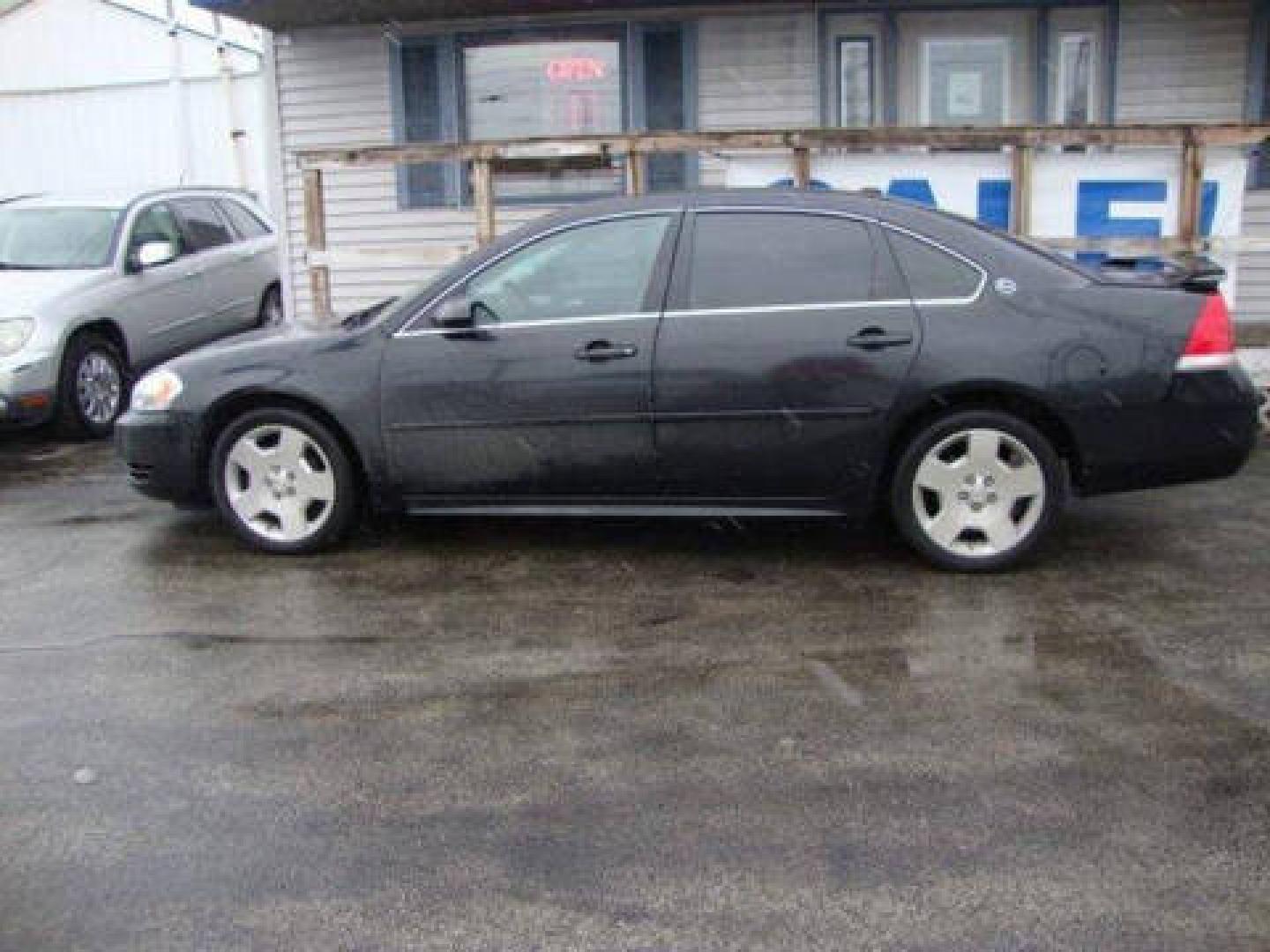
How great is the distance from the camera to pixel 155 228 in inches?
403

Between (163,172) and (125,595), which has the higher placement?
(163,172)

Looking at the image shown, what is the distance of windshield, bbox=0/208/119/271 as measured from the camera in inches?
372

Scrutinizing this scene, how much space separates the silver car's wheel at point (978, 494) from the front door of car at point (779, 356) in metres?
0.28

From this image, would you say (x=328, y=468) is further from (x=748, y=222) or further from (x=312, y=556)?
(x=748, y=222)

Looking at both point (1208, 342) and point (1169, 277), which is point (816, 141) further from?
point (1208, 342)

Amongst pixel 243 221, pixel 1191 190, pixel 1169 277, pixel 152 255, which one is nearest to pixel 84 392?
pixel 152 255

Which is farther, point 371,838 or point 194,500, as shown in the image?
point 194,500

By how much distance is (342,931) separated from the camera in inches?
116

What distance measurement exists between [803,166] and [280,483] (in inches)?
160

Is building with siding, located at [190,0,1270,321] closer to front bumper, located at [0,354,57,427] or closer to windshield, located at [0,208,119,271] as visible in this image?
windshield, located at [0,208,119,271]

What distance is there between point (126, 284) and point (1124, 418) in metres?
7.06

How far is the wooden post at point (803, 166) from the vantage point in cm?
827

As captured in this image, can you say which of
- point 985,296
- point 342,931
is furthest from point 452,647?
point 985,296

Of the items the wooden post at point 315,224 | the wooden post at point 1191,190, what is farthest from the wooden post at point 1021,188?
the wooden post at point 315,224
